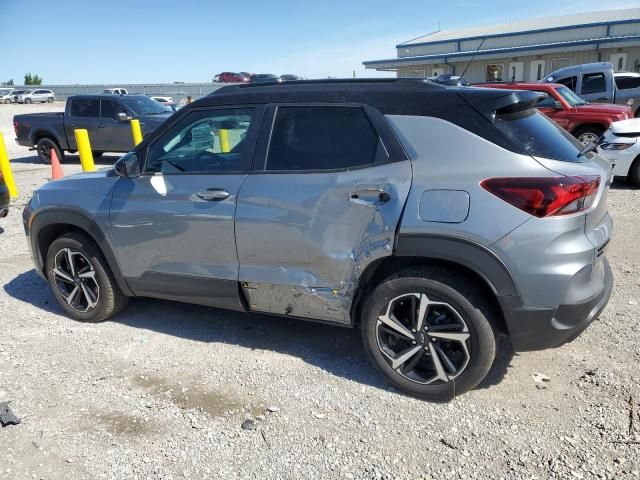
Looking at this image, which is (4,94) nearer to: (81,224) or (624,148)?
(81,224)

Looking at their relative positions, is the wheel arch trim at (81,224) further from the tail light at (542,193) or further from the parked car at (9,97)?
the parked car at (9,97)

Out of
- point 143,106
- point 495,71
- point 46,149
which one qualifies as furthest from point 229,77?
point 143,106

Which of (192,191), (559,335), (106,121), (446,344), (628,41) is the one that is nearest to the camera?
(559,335)

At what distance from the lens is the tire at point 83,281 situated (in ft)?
13.2

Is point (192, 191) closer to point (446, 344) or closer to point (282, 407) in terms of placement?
point (282, 407)

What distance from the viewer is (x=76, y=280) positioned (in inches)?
164

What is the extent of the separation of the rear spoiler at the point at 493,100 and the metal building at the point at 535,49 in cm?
2436

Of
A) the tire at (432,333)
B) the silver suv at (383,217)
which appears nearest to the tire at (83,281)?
the silver suv at (383,217)

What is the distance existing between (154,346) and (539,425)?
2679 millimetres

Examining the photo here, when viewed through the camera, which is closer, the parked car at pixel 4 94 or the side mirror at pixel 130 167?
the side mirror at pixel 130 167

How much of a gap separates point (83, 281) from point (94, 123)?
35.3ft

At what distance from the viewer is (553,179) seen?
2600 mm

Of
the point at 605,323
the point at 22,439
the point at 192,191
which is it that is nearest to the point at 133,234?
the point at 192,191

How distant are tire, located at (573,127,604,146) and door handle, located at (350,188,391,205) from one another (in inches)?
372
